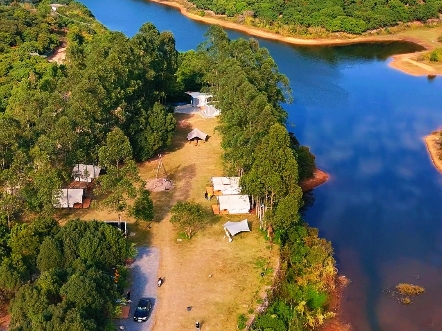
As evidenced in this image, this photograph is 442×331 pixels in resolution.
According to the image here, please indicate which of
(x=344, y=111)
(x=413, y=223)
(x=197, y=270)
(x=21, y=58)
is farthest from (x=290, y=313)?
(x=21, y=58)

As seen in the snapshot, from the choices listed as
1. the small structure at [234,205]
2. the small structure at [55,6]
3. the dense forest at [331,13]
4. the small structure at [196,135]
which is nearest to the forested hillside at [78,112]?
the small structure at [196,135]

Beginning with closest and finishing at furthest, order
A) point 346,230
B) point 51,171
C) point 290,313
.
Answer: point 290,313
point 51,171
point 346,230

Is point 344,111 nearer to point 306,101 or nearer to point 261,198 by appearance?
point 306,101

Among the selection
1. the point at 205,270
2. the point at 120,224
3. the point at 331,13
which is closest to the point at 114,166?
the point at 120,224

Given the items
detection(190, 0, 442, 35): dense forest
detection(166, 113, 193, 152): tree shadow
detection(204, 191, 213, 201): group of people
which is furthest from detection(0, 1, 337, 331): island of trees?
detection(190, 0, 442, 35): dense forest

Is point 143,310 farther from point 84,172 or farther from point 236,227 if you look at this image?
point 84,172

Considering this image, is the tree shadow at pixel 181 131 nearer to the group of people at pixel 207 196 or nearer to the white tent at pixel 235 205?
the group of people at pixel 207 196
